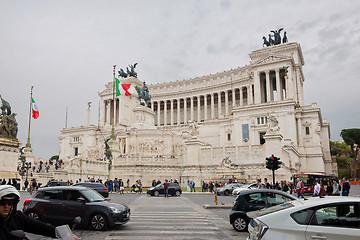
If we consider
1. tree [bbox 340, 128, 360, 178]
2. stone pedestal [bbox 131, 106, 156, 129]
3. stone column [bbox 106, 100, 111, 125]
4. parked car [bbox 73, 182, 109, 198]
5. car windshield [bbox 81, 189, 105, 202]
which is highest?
stone column [bbox 106, 100, 111, 125]

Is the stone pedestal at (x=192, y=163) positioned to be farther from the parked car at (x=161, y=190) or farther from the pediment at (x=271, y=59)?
the pediment at (x=271, y=59)

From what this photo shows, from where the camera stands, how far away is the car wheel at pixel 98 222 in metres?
10.8

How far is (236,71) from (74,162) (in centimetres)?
5795

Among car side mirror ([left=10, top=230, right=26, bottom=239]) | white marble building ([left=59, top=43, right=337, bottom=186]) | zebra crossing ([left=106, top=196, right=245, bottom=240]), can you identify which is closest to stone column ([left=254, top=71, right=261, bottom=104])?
white marble building ([left=59, top=43, right=337, bottom=186])

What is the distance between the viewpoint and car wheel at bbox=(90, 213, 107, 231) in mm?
10836

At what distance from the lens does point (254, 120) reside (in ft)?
194

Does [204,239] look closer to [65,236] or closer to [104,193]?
[65,236]

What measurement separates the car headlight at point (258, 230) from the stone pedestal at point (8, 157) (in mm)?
26605

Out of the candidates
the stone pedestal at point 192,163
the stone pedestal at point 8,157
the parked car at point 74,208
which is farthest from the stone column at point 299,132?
Result: the parked car at point 74,208

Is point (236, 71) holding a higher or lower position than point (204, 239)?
higher

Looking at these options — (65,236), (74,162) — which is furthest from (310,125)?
(65,236)

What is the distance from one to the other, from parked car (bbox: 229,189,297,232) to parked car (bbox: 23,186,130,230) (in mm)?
3736

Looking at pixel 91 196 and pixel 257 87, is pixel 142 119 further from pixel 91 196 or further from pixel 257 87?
pixel 91 196

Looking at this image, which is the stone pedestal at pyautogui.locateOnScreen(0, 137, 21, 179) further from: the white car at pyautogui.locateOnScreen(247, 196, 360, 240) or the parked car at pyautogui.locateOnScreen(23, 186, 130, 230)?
the white car at pyautogui.locateOnScreen(247, 196, 360, 240)
